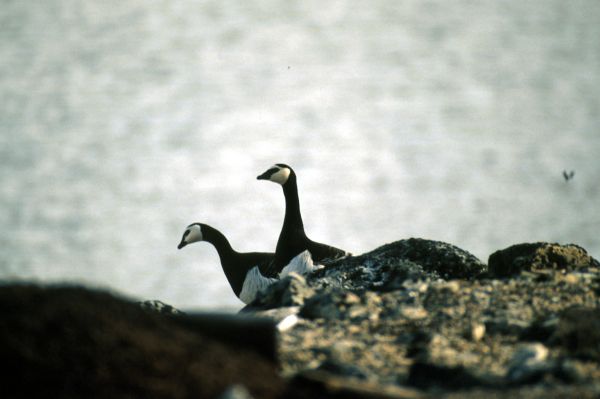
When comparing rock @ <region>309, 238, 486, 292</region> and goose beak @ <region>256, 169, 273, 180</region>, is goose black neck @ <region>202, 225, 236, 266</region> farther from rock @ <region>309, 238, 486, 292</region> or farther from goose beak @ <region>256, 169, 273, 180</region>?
rock @ <region>309, 238, 486, 292</region>

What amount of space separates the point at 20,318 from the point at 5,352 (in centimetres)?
35

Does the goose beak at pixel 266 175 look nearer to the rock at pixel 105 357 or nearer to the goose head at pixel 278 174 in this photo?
the goose head at pixel 278 174

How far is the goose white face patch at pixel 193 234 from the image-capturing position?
714 inches

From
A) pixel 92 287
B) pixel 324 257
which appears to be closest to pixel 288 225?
pixel 324 257

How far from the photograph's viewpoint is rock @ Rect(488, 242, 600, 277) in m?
10.4

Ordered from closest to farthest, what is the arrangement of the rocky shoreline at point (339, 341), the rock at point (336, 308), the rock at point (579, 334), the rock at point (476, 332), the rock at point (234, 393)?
the rock at point (234, 393) → the rocky shoreline at point (339, 341) → the rock at point (579, 334) → the rock at point (476, 332) → the rock at point (336, 308)

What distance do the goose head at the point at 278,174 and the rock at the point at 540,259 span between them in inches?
237

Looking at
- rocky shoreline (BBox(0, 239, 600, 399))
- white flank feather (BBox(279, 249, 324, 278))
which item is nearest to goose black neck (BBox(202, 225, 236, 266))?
white flank feather (BBox(279, 249, 324, 278))

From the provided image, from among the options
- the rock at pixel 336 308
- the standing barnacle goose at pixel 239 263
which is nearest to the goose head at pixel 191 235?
the standing barnacle goose at pixel 239 263

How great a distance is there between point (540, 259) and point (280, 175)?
666 cm

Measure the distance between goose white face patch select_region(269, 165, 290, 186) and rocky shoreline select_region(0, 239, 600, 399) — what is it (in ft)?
21.3

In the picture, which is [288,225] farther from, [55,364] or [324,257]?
[55,364]

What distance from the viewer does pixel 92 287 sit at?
23.1ft

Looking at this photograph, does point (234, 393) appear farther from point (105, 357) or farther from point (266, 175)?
point (266, 175)
